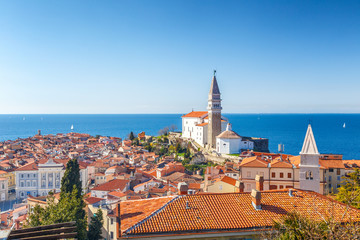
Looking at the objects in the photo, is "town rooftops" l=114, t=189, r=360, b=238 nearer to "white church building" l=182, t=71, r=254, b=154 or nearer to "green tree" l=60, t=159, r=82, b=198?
"green tree" l=60, t=159, r=82, b=198

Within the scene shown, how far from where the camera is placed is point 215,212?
32.0 ft

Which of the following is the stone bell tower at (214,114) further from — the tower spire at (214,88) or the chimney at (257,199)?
the chimney at (257,199)

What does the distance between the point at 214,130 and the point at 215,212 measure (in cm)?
4543

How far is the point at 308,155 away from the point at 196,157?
31899 millimetres

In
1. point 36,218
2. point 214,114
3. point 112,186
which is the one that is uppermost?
point 214,114

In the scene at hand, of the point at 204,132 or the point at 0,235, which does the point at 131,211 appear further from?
the point at 204,132

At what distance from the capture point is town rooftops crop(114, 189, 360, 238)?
8922 millimetres

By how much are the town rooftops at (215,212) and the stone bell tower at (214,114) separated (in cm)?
4316

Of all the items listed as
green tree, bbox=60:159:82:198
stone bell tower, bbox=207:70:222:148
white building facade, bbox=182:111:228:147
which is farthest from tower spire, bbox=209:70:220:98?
green tree, bbox=60:159:82:198

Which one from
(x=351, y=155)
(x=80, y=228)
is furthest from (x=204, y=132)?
(x=80, y=228)

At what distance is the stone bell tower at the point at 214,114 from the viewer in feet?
177

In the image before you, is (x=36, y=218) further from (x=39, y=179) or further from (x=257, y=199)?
(x=39, y=179)

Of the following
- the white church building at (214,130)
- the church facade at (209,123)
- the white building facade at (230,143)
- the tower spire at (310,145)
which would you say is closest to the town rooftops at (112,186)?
the tower spire at (310,145)

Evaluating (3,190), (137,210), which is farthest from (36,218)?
(3,190)
